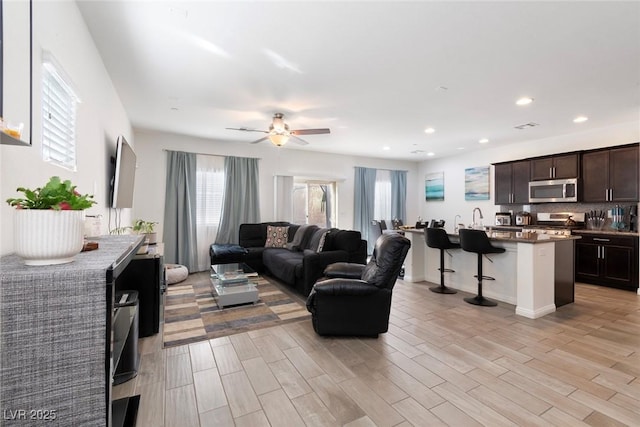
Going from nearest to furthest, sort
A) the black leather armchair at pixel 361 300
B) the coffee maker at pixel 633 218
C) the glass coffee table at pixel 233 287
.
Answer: the black leather armchair at pixel 361 300
the glass coffee table at pixel 233 287
the coffee maker at pixel 633 218

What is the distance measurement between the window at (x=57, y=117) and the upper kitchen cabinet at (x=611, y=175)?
7076 mm

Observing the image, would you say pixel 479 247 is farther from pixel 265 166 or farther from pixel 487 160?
pixel 265 166

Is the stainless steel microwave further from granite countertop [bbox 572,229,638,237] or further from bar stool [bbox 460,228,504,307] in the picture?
bar stool [bbox 460,228,504,307]

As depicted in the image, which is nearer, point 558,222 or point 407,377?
point 407,377

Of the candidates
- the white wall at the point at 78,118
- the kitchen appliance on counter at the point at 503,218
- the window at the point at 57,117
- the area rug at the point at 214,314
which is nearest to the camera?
the white wall at the point at 78,118

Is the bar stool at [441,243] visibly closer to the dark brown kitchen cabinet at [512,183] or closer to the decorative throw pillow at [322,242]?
the decorative throw pillow at [322,242]

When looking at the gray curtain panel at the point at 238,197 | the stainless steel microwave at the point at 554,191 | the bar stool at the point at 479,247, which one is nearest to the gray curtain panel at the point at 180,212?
the gray curtain panel at the point at 238,197

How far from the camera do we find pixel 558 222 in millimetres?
5613

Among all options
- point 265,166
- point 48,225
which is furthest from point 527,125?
point 48,225

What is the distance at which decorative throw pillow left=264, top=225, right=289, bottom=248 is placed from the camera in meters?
5.84

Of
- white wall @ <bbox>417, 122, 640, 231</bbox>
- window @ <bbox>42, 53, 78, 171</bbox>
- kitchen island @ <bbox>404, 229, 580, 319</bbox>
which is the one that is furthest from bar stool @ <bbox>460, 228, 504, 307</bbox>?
window @ <bbox>42, 53, 78, 171</bbox>

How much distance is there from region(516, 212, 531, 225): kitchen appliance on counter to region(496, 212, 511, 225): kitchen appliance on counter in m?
0.18

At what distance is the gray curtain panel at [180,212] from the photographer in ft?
18.5

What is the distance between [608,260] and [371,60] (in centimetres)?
511
